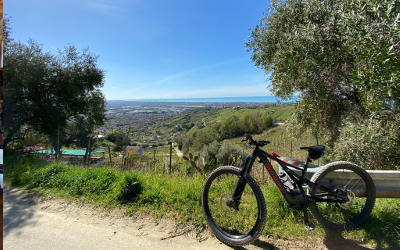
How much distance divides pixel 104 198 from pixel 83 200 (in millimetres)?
376

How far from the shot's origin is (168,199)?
3.13 m

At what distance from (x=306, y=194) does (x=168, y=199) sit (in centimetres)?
200

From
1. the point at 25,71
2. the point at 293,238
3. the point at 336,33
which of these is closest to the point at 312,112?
the point at 336,33

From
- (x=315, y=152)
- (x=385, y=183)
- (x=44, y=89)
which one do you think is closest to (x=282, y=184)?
(x=315, y=152)

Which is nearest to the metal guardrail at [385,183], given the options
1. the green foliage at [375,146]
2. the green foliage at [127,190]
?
the green foliage at [375,146]

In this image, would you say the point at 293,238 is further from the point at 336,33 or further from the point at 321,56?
the point at 336,33

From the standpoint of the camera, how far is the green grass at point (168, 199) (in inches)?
91.7

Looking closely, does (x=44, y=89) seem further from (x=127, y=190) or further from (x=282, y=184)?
(x=282, y=184)

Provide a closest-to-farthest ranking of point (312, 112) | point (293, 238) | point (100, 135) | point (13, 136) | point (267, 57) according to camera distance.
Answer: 1. point (293, 238)
2. point (312, 112)
3. point (267, 57)
4. point (13, 136)
5. point (100, 135)

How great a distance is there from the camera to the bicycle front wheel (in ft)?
7.15

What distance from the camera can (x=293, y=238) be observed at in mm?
2307

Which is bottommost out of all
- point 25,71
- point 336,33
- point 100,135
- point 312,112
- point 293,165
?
point 100,135

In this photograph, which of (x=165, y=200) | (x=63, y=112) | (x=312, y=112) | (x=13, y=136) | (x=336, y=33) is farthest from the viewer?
(x=63, y=112)

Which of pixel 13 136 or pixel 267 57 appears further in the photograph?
pixel 13 136
